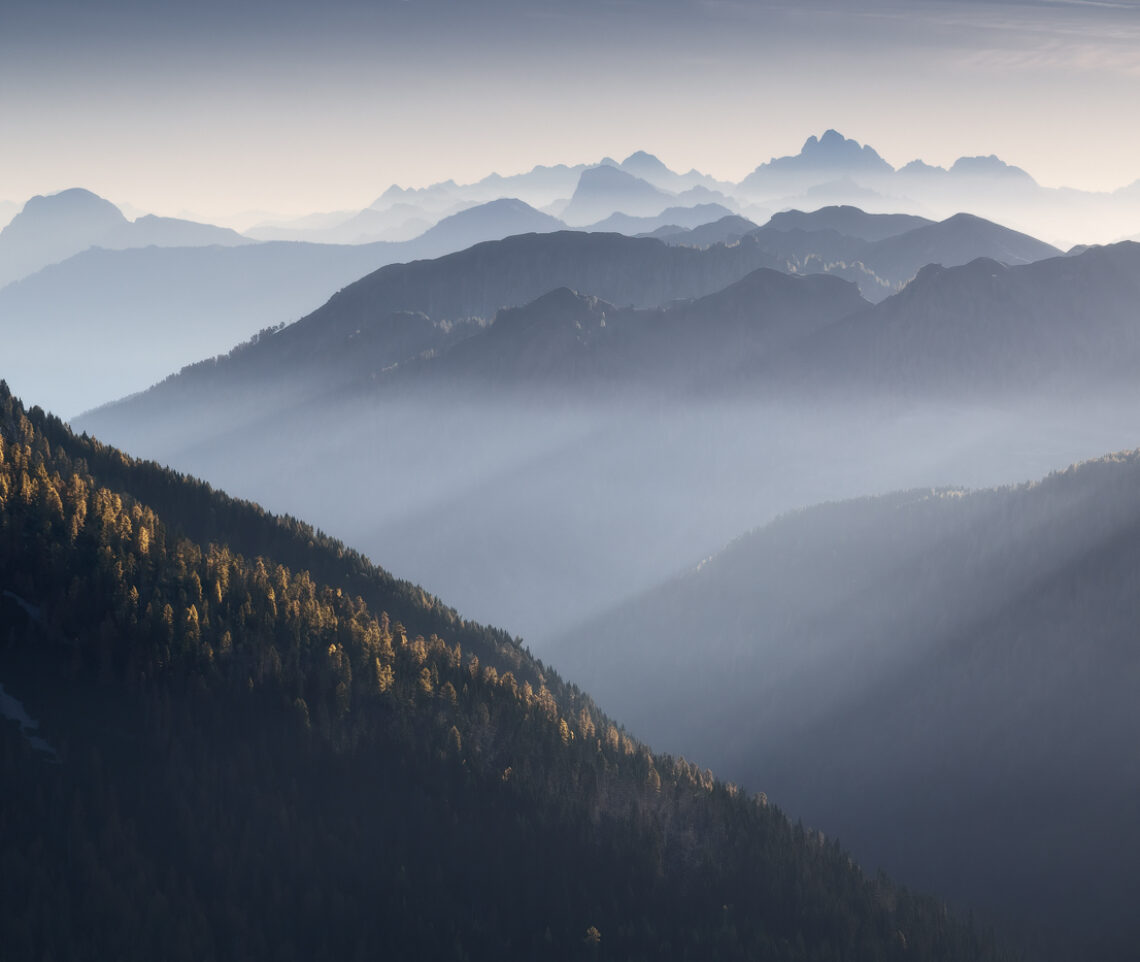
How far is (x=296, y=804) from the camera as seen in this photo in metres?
147

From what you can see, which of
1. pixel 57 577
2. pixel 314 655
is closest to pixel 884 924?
pixel 314 655

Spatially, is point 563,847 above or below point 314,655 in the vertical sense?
below

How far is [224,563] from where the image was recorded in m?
176

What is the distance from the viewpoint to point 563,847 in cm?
16162

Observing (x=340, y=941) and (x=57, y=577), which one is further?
(x=57, y=577)

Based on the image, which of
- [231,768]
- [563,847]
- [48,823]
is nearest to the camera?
[48,823]

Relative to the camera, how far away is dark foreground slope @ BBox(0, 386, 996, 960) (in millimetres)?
127688

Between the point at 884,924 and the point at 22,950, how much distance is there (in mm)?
134185

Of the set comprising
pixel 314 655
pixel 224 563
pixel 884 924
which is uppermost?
pixel 224 563

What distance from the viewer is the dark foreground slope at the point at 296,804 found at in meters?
128

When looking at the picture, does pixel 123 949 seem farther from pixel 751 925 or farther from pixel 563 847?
pixel 751 925

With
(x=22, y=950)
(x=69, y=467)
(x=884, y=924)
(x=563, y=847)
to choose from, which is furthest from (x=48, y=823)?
(x=884, y=924)

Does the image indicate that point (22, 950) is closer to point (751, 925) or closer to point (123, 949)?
point (123, 949)

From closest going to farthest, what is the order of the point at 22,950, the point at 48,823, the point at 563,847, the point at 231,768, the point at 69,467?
the point at 22,950 → the point at 48,823 → the point at 231,768 → the point at 563,847 → the point at 69,467
